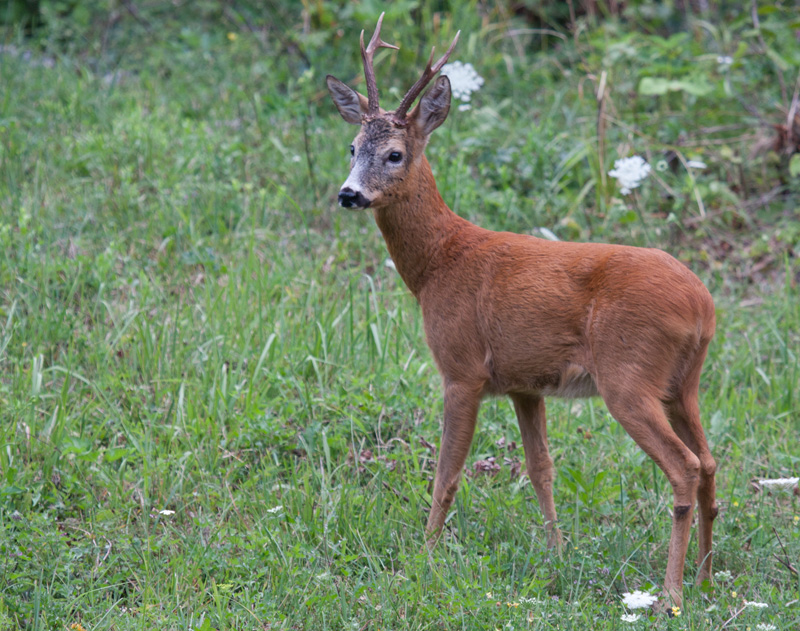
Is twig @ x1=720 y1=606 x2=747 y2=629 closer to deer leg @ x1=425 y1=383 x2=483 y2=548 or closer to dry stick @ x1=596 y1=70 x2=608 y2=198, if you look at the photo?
deer leg @ x1=425 y1=383 x2=483 y2=548

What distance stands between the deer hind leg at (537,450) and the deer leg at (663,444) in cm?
65

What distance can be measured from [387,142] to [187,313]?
1.92 m

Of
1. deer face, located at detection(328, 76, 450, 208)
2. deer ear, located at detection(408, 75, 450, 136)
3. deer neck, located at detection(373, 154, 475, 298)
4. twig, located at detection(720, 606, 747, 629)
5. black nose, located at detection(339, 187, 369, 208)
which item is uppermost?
deer ear, located at detection(408, 75, 450, 136)

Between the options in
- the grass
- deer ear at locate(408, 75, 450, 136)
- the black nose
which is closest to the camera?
the grass

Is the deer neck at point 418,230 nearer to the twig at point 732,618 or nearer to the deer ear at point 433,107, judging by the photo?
the deer ear at point 433,107

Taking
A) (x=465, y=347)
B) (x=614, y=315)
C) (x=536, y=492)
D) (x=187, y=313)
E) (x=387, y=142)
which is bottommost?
(x=536, y=492)

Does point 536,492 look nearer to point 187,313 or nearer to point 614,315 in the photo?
point 614,315

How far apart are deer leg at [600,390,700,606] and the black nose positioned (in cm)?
122

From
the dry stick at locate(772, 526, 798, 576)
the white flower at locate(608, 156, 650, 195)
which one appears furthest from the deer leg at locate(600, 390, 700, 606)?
the white flower at locate(608, 156, 650, 195)

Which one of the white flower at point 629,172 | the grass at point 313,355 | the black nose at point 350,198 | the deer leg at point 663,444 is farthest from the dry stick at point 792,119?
the black nose at point 350,198

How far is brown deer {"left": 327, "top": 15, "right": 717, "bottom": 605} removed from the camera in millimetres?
3332

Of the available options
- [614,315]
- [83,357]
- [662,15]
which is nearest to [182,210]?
[83,357]

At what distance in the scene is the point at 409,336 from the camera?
17.1 feet

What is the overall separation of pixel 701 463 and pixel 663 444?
0.32 meters
